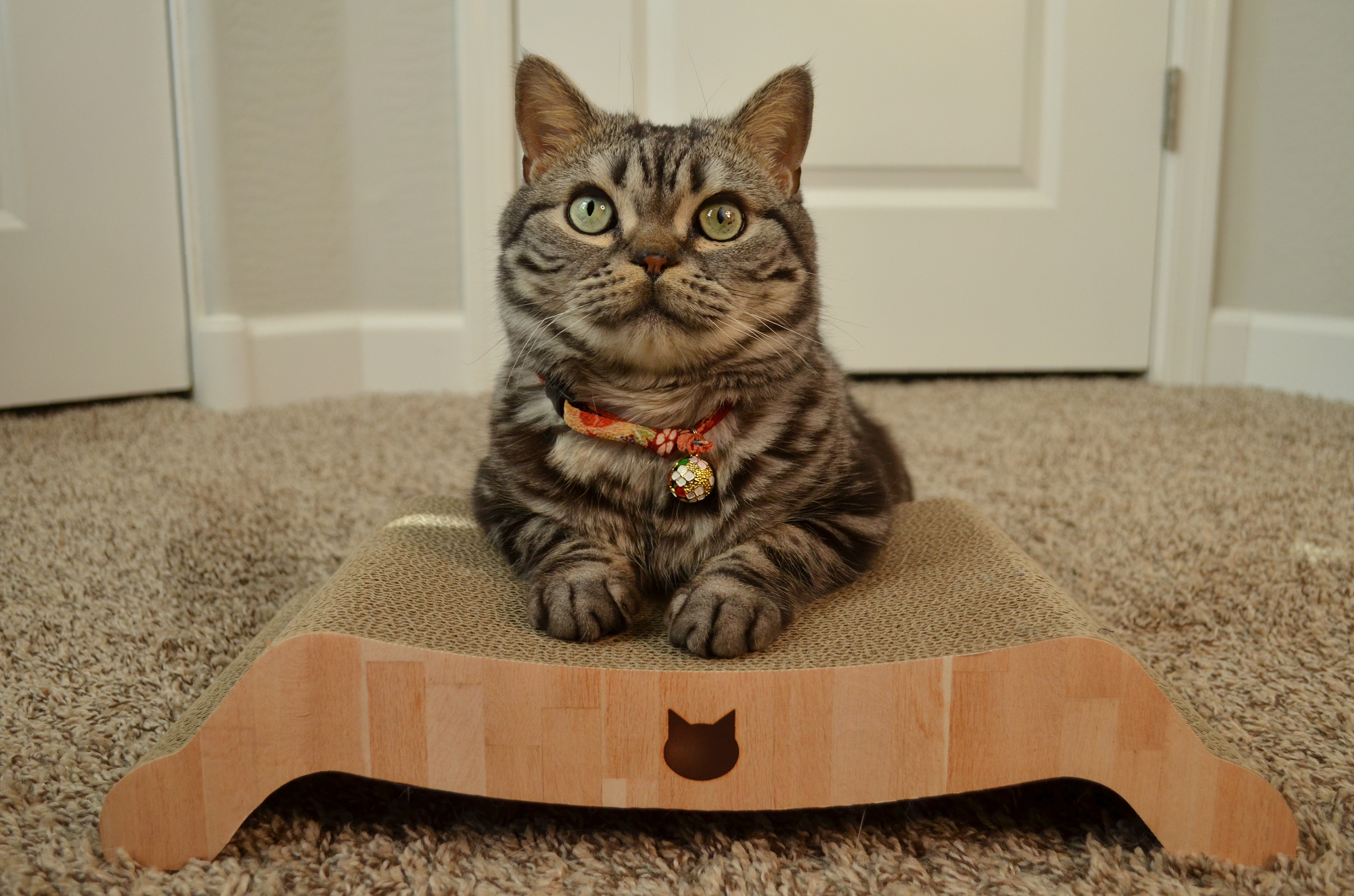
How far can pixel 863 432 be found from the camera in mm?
1204

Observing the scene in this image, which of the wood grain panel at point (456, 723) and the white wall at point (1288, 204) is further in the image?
the white wall at point (1288, 204)

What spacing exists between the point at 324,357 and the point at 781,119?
1507mm

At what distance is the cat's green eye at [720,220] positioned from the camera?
3.08 ft

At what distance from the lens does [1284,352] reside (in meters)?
2.31

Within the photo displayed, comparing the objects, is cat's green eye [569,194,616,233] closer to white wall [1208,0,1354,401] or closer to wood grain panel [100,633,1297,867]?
wood grain panel [100,633,1297,867]

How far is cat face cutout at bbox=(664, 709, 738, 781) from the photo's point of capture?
750mm

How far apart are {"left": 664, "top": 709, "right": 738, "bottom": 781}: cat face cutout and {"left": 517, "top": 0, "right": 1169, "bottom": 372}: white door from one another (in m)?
1.58

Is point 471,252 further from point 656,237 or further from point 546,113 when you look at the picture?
point 656,237

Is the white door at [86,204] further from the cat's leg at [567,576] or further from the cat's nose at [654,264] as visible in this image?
the cat's nose at [654,264]

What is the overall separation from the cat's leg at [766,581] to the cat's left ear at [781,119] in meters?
0.34

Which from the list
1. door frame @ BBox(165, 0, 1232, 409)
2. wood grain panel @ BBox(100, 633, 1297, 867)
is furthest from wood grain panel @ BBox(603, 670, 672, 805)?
door frame @ BBox(165, 0, 1232, 409)

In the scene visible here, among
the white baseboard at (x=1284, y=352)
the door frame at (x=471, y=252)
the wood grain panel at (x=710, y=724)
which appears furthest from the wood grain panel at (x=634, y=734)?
the white baseboard at (x=1284, y=352)

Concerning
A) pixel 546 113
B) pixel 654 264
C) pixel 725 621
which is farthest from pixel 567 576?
pixel 546 113

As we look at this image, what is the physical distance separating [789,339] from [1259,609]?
0.63 metres
